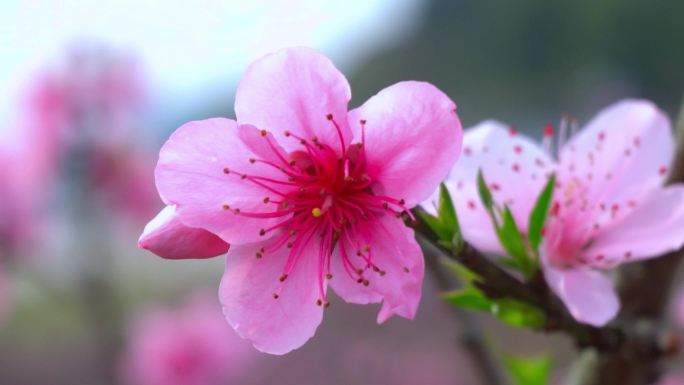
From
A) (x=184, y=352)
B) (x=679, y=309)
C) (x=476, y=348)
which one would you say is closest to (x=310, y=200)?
(x=476, y=348)

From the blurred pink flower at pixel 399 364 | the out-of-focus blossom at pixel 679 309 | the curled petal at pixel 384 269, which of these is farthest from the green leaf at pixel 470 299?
the blurred pink flower at pixel 399 364

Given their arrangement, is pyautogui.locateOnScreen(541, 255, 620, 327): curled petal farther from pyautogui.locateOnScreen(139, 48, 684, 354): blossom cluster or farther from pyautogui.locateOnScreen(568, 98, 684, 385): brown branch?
pyautogui.locateOnScreen(568, 98, 684, 385): brown branch

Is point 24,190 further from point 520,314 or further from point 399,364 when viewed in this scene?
point 399,364

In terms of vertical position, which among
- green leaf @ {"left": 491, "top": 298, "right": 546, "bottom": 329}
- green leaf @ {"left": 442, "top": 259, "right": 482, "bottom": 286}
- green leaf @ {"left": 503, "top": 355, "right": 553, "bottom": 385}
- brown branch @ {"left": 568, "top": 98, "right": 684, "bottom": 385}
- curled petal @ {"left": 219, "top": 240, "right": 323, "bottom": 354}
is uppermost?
curled petal @ {"left": 219, "top": 240, "right": 323, "bottom": 354}

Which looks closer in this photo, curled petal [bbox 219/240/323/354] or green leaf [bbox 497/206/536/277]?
curled petal [bbox 219/240/323/354]

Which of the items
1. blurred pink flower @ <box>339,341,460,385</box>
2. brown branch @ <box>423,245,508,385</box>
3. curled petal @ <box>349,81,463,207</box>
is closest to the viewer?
curled petal @ <box>349,81,463,207</box>

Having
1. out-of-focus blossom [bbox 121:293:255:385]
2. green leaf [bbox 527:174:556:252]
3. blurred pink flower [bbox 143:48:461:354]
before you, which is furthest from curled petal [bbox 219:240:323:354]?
out-of-focus blossom [bbox 121:293:255:385]
